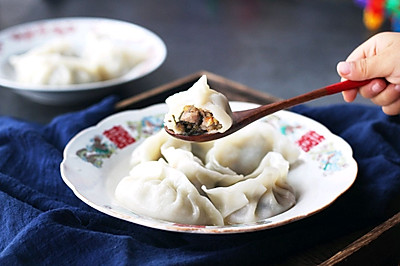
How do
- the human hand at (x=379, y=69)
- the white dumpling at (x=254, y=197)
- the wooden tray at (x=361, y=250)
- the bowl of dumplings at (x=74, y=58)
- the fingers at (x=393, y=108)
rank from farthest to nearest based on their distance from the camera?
the bowl of dumplings at (x=74, y=58), the fingers at (x=393, y=108), the human hand at (x=379, y=69), the white dumpling at (x=254, y=197), the wooden tray at (x=361, y=250)

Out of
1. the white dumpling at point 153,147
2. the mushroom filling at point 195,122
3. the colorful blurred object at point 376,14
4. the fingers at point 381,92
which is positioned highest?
the fingers at point 381,92

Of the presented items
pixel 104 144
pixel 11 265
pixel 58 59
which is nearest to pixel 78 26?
pixel 58 59

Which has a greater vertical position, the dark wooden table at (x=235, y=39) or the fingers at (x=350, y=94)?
the fingers at (x=350, y=94)

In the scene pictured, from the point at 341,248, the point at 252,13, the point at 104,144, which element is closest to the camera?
the point at 341,248

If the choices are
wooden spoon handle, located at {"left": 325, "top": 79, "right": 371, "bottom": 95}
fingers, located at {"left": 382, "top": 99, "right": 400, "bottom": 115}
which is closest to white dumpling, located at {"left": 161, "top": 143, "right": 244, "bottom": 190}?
wooden spoon handle, located at {"left": 325, "top": 79, "right": 371, "bottom": 95}

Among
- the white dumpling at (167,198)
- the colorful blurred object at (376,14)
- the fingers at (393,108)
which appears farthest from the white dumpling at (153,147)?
Result: the colorful blurred object at (376,14)

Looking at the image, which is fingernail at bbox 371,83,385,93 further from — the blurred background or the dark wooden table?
the blurred background

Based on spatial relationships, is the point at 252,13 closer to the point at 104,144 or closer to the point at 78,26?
the point at 78,26

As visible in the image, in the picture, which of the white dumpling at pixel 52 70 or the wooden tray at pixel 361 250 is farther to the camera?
the white dumpling at pixel 52 70

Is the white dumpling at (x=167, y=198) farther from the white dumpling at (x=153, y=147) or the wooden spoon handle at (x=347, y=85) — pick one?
the wooden spoon handle at (x=347, y=85)
